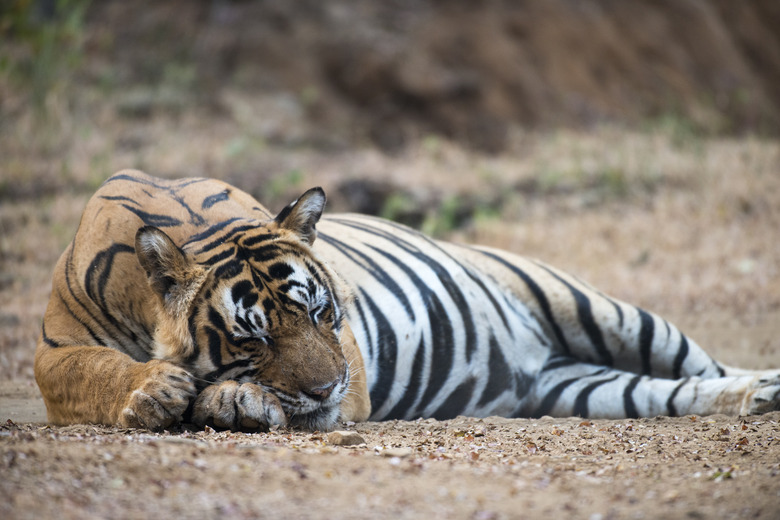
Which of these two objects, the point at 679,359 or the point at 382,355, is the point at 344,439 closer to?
the point at 382,355

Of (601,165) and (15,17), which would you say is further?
(601,165)

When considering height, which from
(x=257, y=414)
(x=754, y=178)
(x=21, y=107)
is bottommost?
(x=257, y=414)

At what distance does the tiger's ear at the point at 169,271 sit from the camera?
8.25 ft

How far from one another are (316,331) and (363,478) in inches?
31.3

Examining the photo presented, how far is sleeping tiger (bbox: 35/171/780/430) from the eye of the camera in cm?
251

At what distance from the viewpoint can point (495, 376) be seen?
370cm

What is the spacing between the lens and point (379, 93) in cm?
1028

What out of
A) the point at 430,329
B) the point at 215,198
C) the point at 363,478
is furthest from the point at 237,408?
the point at 430,329

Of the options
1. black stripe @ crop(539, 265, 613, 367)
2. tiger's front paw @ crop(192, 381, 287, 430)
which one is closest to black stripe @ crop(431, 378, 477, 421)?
black stripe @ crop(539, 265, 613, 367)

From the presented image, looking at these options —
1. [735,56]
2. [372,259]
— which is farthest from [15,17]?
[735,56]

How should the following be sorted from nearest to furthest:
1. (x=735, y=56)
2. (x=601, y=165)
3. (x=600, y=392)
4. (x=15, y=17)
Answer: (x=600, y=392) < (x=15, y=17) < (x=601, y=165) < (x=735, y=56)

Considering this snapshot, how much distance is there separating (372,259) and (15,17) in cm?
582

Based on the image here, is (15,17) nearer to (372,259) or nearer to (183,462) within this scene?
(372,259)

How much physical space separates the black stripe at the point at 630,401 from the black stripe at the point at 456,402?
701mm
